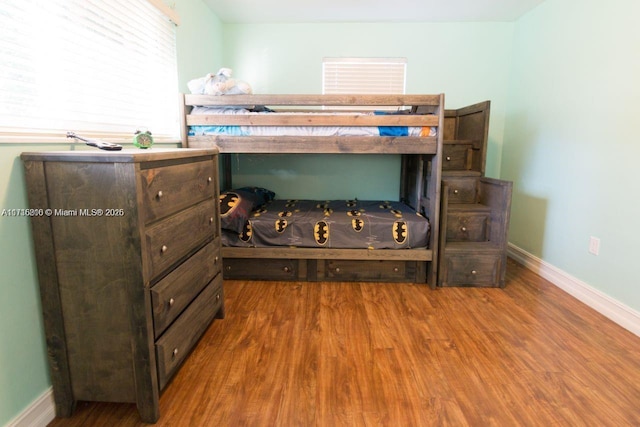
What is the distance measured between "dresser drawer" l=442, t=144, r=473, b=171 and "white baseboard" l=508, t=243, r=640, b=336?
0.95 m

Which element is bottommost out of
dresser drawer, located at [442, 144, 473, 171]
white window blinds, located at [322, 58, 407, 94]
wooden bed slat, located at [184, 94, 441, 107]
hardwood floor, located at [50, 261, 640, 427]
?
hardwood floor, located at [50, 261, 640, 427]

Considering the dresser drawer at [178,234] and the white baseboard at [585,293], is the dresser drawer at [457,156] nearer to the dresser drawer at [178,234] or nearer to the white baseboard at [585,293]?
the white baseboard at [585,293]

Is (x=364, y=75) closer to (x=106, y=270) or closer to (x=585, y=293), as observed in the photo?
(x=585, y=293)

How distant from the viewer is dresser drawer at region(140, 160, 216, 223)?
125 centimetres

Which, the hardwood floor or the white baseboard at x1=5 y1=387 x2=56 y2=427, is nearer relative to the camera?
the white baseboard at x1=5 y1=387 x2=56 y2=427

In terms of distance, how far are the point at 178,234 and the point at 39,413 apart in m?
0.81

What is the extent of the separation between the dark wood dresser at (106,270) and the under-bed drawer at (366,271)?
4.69 ft

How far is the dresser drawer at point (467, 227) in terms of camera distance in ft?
8.94

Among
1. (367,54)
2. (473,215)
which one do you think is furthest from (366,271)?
(367,54)

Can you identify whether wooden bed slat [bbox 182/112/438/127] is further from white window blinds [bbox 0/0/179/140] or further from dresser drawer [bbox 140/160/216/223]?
dresser drawer [bbox 140/160/216/223]

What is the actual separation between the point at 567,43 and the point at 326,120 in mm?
1914

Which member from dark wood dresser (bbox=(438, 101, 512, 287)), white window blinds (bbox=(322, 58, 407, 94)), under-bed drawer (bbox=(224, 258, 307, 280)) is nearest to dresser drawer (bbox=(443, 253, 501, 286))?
dark wood dresser (bbox=(438, 101, 512, 287))

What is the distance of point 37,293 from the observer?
1.28 metres

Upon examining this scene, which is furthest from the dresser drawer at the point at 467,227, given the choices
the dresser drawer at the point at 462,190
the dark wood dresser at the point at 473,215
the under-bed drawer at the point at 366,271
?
the under-bed drawer at the point at 366,271
